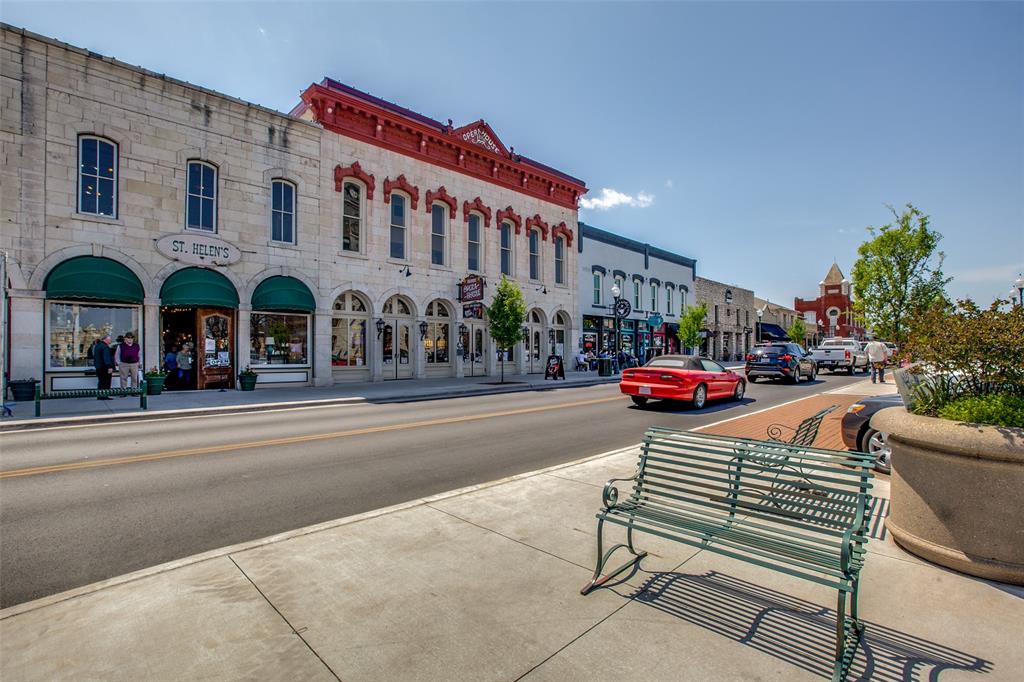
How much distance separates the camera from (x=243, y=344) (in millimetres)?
18438

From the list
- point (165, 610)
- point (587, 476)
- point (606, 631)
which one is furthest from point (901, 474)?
point (165, 610)

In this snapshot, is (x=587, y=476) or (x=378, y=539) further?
(x=587, y=476)

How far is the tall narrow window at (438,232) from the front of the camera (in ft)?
82.0

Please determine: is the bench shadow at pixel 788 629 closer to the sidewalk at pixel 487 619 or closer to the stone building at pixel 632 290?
the sidewalk at pixel 487 619

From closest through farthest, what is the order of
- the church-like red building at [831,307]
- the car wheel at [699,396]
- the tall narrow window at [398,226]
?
the car wheel at [699,396] < the tall narrow window at [398,226] < the church-like red building at [831,307]

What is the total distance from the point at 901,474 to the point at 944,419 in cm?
55

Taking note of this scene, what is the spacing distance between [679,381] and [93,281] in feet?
58.3

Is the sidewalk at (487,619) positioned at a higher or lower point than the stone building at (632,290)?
lower

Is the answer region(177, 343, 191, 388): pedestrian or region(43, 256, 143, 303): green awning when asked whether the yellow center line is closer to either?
region(43, 256, 143, 303): green awning

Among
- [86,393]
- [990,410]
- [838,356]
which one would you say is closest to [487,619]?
[990,410]

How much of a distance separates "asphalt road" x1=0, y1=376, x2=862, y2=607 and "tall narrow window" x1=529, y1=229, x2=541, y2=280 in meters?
17.9

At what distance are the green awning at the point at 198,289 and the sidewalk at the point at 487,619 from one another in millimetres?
15884

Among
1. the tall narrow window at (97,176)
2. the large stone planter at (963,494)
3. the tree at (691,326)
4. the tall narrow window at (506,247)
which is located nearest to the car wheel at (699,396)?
the large stone planter at (963,494)

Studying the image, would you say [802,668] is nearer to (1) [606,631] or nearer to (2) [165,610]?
(1) [606,631]
